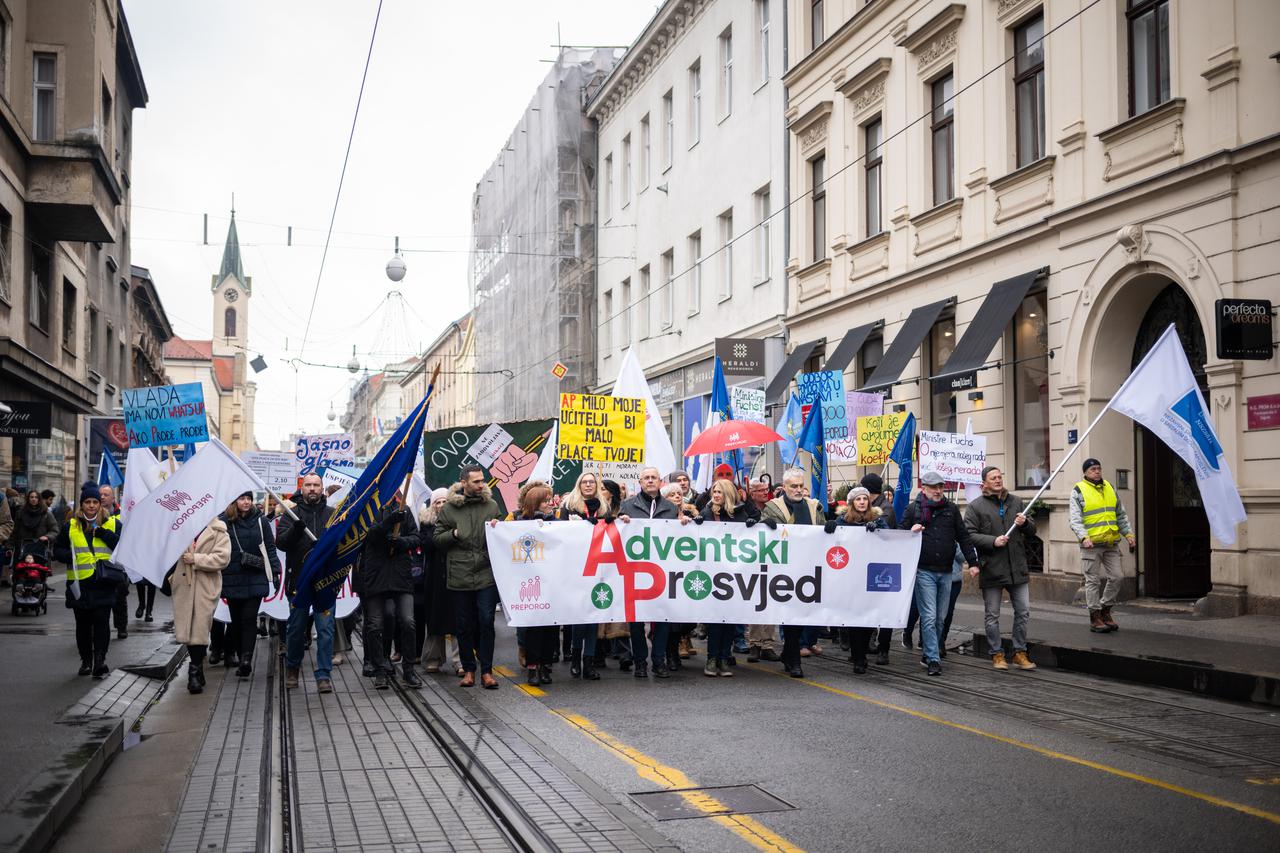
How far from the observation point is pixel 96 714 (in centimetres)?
923

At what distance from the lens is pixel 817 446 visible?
56.1 feet

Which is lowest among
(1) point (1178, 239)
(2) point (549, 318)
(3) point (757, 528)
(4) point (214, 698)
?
(4) point (214, 698)

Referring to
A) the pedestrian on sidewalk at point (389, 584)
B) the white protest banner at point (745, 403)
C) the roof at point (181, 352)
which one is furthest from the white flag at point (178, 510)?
the roof at point (181, 352)

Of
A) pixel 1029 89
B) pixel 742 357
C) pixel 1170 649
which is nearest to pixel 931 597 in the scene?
pixel 1170 649

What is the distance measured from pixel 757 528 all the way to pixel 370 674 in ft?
12.6

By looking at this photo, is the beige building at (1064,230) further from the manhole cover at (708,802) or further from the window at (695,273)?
the manhole cover at (708,802)

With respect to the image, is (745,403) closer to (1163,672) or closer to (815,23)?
(1163,672)

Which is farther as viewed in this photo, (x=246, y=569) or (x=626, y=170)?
(x=626, y=170)

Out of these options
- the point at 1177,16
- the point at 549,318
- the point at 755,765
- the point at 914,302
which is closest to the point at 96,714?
the point at 755,765

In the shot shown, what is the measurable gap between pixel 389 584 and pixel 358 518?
765mm

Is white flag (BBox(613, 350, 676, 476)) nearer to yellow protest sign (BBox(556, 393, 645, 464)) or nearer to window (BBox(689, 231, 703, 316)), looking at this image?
yellow protest sign (BBox(556, 393, 645, 464))

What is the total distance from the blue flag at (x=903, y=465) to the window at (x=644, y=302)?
21.4 metres

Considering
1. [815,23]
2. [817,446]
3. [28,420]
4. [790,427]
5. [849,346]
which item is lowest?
[817,446]

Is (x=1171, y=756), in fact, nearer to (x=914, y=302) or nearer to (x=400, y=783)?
(x=400, y=783)
